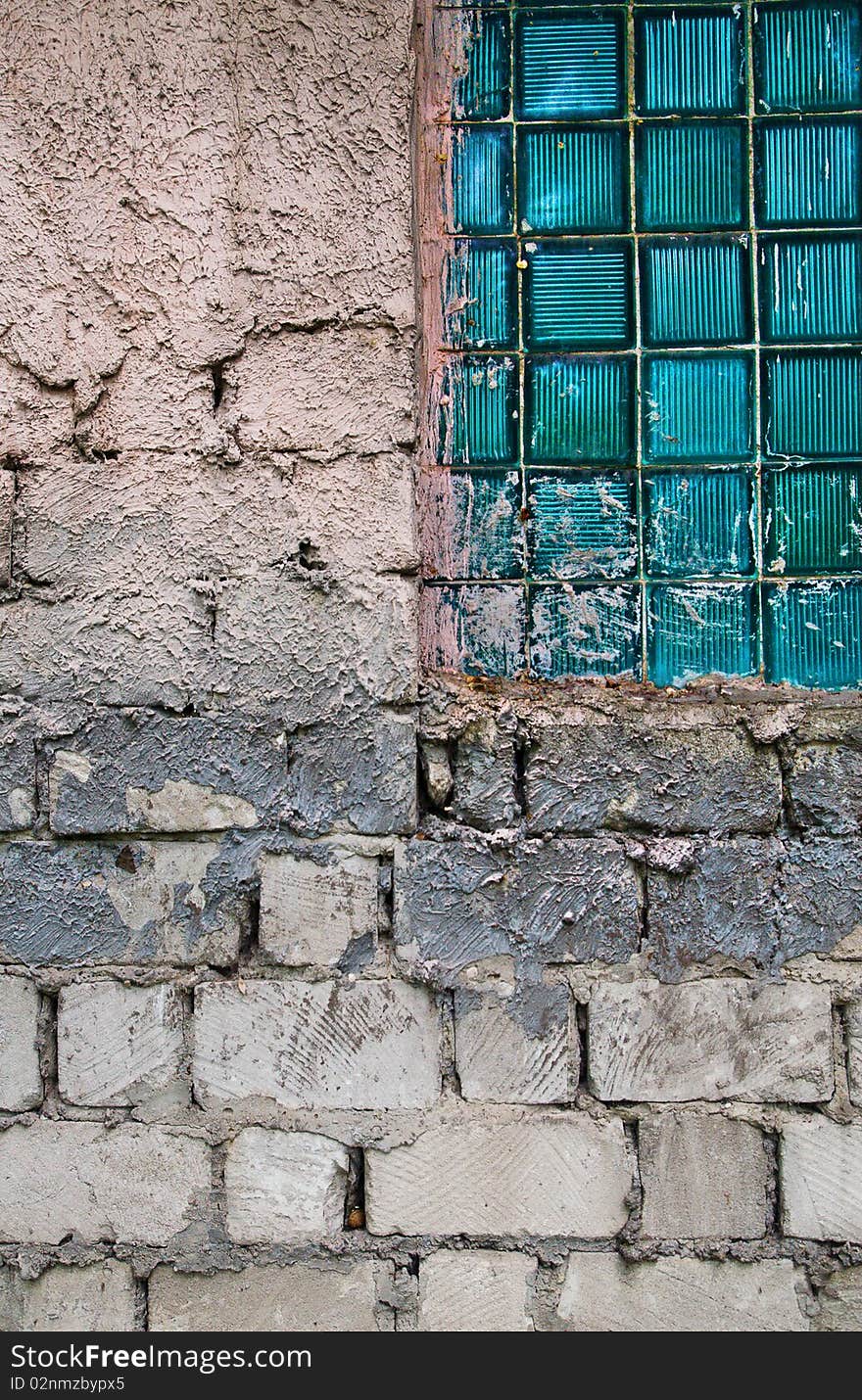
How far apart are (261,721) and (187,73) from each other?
134cm

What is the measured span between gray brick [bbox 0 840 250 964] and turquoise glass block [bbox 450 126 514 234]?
1.46 meters

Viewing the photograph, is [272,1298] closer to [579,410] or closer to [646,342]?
[579,410]

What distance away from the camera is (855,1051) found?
2.33m

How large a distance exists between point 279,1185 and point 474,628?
4.05 feet

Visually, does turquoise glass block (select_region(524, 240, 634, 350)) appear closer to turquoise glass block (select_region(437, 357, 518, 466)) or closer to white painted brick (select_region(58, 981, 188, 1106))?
turquoise glass block (select_region(437, 357, 518, 466))

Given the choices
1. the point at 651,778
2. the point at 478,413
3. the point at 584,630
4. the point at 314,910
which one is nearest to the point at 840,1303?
the point at 651,778

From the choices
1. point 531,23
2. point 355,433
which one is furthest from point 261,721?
point 531,23

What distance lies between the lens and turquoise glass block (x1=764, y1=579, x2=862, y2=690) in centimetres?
247

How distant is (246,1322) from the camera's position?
7.72 ft

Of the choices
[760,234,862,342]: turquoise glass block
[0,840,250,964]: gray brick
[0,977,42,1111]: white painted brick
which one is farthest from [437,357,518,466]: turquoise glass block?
[0,977,42,1111]: white painted brick

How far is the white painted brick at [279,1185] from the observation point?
234cm

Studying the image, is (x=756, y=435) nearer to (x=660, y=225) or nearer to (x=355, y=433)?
(x=660, y=225)

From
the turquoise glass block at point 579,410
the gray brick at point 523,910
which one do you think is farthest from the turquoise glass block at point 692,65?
the gray brick at point 523,910

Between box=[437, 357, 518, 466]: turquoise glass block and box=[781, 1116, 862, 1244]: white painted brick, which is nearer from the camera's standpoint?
box=[781, 1116, 862, 1244]: white painted brick
